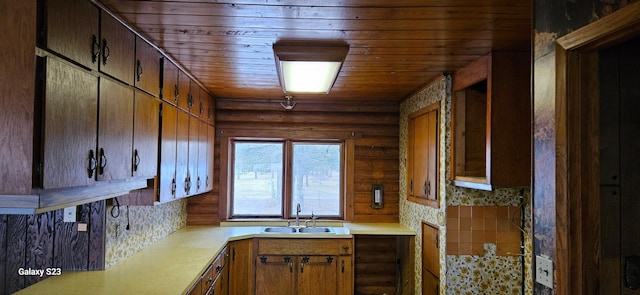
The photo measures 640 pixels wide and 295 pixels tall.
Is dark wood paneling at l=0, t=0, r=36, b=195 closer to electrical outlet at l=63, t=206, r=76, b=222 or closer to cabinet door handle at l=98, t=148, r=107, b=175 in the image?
cabinet door handle at l=98, t=148, r=107, b=175

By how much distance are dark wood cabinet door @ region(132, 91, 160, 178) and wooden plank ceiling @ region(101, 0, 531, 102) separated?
0.39 meters

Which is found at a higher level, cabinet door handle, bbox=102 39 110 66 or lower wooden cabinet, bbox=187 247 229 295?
cabinet door handle, bbox=102 39 110 66

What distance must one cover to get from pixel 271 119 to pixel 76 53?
125 inches

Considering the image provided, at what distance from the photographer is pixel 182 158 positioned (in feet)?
11.5

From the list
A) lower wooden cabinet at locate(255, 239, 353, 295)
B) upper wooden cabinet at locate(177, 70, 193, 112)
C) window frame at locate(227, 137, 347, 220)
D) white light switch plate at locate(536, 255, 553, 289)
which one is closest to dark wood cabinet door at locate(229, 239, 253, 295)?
lower wooden cabinet at locate(255, 239, 353, 295)

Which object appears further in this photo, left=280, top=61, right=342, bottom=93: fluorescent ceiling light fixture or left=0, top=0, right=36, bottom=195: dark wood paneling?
left=280, top=61, right=342, bottom=93: fluorescent ceiling light fixture

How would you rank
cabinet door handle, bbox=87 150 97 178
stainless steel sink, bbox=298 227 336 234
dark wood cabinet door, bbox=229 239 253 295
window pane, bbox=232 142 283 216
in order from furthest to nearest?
window pane, bbox=232 142 283 216, stainless steel sink, bbox=298 227 336 234, dark wood cabinet door, bbox=229 239 253 295, cabinet door handle, bbox=87 150 97 178

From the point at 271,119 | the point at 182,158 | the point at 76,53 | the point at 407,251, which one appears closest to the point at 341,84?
the point at 271,119

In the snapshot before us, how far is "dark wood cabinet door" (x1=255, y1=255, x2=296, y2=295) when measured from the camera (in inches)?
169

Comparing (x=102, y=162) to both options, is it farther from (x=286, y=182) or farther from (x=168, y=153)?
(x=286, y=182)

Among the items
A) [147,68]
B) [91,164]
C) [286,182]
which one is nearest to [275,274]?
[286,182]

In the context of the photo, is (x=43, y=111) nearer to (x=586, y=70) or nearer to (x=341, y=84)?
(x=586, y=70)

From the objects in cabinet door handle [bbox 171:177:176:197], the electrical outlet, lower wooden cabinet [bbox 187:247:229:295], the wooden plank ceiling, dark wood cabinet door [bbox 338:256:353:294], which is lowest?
dark wood cabinet door [bbox 338:256:353:294]

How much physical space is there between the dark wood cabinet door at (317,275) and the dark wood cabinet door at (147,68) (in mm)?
2327
